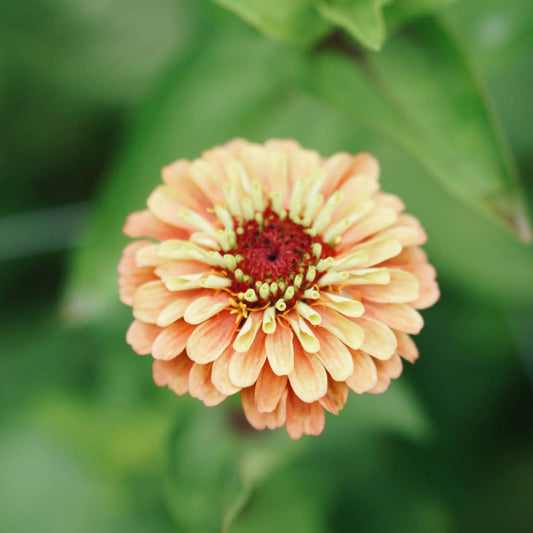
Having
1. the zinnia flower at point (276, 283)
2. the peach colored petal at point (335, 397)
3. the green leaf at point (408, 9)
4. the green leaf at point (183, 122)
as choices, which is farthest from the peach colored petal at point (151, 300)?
the green leaf at point (408, 9)

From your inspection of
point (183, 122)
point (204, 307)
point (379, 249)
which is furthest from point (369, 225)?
point (183, 122)

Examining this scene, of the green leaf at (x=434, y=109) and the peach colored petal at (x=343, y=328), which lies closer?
the peach colored petal at (x=343, y=328)

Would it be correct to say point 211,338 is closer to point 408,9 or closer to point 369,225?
point 369,225

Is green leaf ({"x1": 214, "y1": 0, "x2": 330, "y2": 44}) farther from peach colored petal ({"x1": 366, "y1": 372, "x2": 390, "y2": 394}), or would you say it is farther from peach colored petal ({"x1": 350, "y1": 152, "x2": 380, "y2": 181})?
peach colored petal ({"x1": 366, "y1": 372, "x2": 390, "y2": 394})

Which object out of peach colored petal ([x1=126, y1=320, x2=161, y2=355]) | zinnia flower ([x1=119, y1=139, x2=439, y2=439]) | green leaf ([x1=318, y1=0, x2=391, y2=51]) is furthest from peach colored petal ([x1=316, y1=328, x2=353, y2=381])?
green leaf ([x1=318, y1=0, x2=391, y2=51])

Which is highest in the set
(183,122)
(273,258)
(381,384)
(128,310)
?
(183,122)

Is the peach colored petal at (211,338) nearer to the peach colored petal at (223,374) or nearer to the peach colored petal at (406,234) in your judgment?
the peach colored petal at (223,374)
